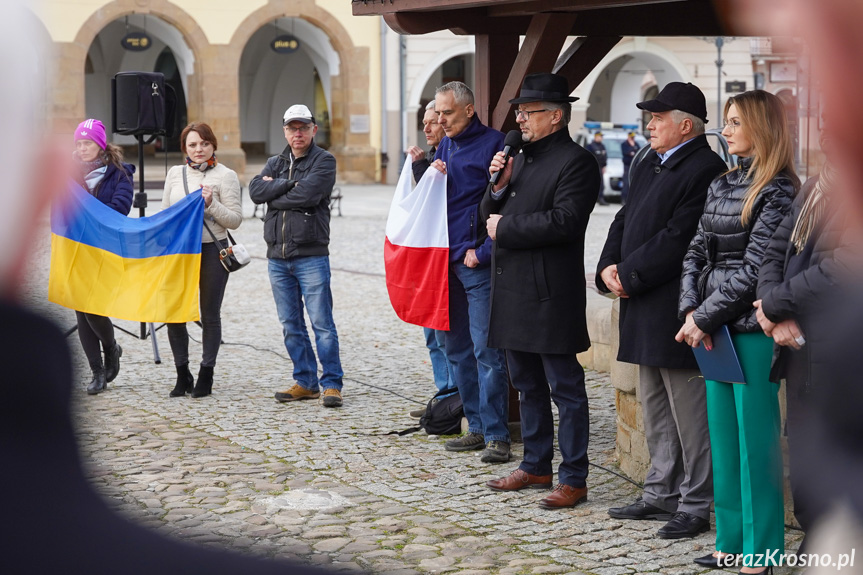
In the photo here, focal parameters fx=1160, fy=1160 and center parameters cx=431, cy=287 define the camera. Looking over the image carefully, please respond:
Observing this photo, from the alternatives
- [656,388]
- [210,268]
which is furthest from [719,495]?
[210,268]

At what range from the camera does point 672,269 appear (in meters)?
4.86

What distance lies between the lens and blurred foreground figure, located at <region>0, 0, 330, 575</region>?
2.55 ft

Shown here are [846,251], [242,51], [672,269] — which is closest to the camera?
[846,251]

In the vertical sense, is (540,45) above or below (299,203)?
above

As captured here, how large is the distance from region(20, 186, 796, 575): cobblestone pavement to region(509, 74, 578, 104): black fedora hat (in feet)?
6.23

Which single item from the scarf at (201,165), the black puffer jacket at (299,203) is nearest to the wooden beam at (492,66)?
the black puffer jacket at (299,203)

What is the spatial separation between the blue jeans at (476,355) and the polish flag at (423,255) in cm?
7

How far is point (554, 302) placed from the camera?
5.39m

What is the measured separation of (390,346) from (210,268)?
2.61 meters

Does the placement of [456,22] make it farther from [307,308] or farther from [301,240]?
[307,308]

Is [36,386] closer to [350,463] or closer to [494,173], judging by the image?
[494,173]

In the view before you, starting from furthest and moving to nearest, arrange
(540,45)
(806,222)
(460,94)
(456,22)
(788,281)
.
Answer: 1. (456,22)
2. (460,94)
3. (540,45)
4. (788,281)
5. (806,222)

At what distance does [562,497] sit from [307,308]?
2.94 metres

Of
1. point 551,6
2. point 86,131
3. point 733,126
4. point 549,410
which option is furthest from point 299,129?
point 86,131
